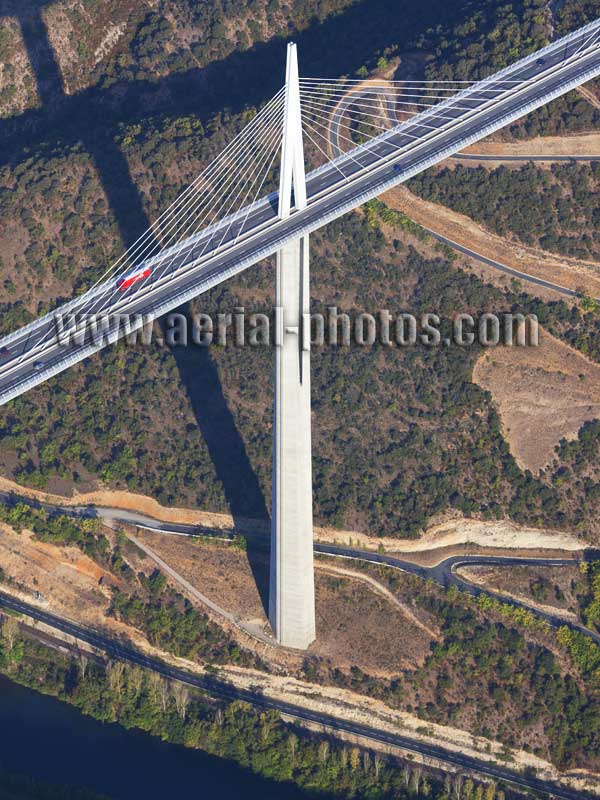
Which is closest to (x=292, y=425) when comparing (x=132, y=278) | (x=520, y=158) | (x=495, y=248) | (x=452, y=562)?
(x=132, y=278)

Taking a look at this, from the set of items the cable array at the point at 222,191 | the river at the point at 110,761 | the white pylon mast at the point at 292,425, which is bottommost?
the river at the point at 110,761

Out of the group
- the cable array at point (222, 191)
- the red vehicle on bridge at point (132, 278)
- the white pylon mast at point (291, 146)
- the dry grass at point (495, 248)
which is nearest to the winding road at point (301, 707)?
the cable array at point (222, 191)

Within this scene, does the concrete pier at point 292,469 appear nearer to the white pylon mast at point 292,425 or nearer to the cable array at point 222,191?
the white pylon mast at point 292,425

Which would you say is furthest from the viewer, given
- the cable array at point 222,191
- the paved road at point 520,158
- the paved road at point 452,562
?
the paved road at point 520,158

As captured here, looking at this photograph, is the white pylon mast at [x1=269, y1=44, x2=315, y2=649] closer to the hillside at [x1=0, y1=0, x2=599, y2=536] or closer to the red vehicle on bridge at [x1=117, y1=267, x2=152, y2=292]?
the hillside at [x1=0, y1=0, x2=599, y2=536]

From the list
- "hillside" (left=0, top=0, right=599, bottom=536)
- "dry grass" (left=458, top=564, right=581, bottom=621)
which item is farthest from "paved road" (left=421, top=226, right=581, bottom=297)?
"dry grass" (left=458, top=564, right=581, bottom=621)

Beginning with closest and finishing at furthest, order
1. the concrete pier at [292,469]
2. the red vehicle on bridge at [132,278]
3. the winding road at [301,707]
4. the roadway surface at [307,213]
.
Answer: the concrete pier at [292,469]
the roadway surface at [307,213]
the red vehicle on bridge at [132,278]
the winding road at [301,707]

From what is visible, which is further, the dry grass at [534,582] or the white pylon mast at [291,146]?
the dry grass at [534,582]

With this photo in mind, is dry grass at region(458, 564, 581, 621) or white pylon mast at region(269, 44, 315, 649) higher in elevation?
white pylon mast at region(269, 44, 315, 649)
